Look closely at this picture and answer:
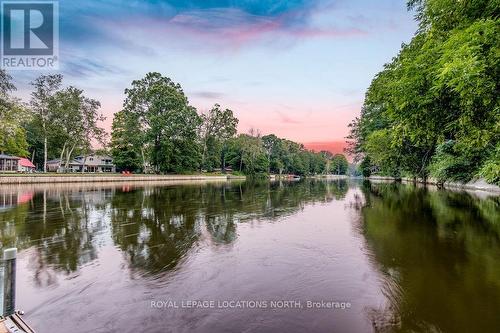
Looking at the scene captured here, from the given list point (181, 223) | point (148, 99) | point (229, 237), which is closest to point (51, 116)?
point (148, 99)

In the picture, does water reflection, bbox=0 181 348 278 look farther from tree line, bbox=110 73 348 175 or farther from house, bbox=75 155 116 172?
house, bbox=75 155 116 172

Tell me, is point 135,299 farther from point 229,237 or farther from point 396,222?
point 396,222

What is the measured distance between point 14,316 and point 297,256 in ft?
19.4

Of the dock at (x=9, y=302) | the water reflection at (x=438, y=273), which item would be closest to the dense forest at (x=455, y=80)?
the water reflection at (x=438, y=273)

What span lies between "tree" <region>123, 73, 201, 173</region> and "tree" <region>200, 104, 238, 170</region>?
13315 mm

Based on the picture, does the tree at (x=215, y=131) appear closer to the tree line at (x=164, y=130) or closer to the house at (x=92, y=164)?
the tree line at (x=164, y=130)

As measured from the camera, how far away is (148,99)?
186 feet

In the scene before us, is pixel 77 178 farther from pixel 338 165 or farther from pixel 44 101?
pixel 338 165

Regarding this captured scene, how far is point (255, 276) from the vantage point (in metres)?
6.38

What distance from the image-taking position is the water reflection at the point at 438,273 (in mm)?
4461

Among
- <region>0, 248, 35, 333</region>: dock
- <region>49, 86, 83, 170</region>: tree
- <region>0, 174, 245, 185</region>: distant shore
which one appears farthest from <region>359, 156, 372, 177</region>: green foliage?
<region>0, 248, 35, 333</region>: dock

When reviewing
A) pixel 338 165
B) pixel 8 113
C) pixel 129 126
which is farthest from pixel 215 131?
pixel 338 165

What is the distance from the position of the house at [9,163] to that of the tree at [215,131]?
1537 inches

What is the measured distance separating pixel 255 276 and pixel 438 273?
3993 millimetres
